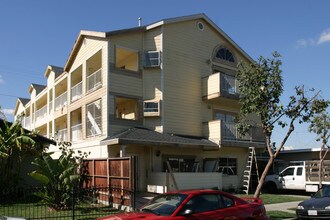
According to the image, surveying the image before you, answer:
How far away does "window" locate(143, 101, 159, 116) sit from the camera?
2288 cm

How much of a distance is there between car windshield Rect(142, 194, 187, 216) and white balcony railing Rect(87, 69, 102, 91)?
14.5m

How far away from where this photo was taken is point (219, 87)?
961 inches

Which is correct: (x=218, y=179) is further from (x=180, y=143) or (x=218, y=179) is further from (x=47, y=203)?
(x=47, y=203)

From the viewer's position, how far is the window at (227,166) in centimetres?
2597

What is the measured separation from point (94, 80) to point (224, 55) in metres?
9.47

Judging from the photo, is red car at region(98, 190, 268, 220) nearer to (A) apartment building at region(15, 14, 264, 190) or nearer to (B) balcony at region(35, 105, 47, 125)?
(A) apartment building at region(15, 14, 264, 190)

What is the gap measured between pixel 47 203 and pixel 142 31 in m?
12.5

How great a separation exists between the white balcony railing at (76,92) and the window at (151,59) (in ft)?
18.6

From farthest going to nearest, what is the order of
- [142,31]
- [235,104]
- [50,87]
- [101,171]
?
[50,87] → [235,104] → [142,31] → [101,171]

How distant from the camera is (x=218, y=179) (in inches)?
855

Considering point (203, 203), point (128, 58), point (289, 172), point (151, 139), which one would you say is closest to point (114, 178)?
point (151, 139)

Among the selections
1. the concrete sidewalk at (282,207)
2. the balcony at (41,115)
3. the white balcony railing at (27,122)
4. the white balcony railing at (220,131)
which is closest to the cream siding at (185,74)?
the white balcony railing at (220,131)

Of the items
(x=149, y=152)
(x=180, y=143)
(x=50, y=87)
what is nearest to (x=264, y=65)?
(x=180, y=143)

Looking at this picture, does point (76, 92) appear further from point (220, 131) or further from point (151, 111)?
point (220, 131)
